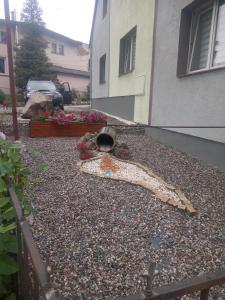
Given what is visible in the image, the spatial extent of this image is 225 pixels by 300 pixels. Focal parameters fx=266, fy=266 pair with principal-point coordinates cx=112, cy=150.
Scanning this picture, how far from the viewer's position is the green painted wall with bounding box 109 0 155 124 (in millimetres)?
6926

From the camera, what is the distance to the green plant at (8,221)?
123cm

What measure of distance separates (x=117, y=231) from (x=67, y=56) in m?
34.7

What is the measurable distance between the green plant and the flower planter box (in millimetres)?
4390

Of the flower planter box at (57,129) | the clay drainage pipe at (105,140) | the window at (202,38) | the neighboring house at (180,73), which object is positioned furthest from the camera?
the flower planter box at (57,129)

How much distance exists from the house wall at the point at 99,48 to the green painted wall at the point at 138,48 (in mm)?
1519

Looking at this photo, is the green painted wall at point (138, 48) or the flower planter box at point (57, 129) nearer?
the flower planter box at point (57, 129)

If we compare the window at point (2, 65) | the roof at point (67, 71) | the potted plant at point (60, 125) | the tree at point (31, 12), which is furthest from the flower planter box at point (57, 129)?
the tree at point (31, 12)

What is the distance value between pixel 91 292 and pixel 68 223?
84 cm

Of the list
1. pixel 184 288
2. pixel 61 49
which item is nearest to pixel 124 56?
pixel 184 288

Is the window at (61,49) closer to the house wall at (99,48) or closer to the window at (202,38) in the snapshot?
the house wall at (99,48)

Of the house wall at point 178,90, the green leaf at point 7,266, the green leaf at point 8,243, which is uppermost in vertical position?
the house wall at point 178,90

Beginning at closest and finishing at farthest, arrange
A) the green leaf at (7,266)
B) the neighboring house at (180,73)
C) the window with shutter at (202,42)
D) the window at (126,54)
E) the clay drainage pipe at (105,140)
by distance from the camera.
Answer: the green leaf at (7,266)
the neighboring house at (180,73)
the clay drainage pipe at (105,140)
the window with shutter at (202,42)
the window at (126,54)

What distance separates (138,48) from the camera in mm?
7656

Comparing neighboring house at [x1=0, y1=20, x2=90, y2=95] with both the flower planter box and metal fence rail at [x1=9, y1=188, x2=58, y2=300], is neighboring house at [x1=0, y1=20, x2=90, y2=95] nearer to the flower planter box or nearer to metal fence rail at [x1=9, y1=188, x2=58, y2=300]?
the flower planter box
